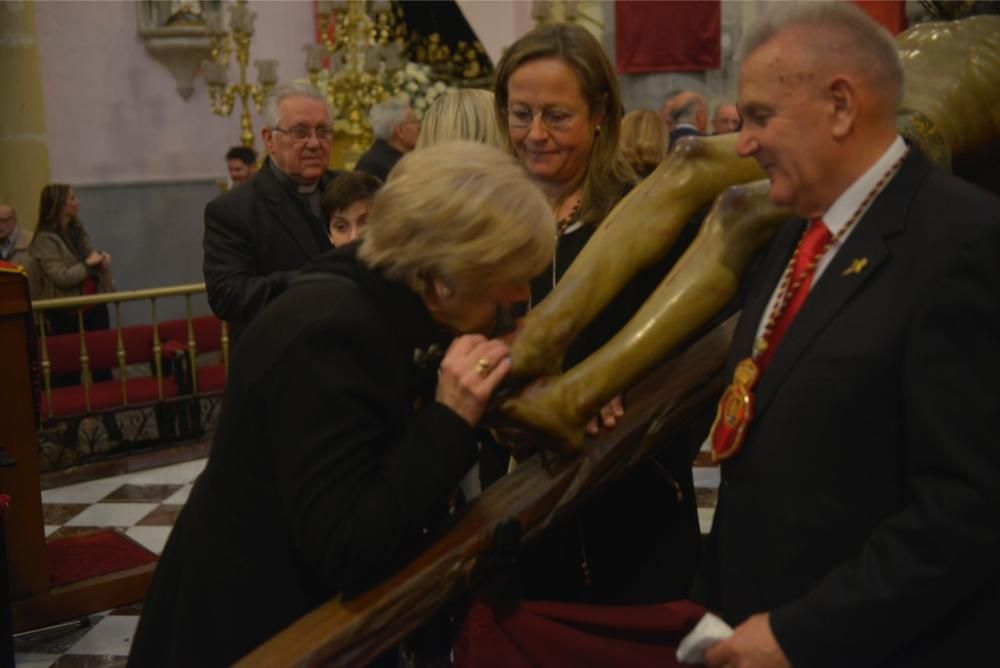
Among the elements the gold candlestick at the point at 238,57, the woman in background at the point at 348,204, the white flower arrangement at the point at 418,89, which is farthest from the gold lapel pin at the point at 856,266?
the white flower arrangement at the point at 418,89

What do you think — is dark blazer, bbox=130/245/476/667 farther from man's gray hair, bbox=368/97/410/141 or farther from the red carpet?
man's gray hair, bbox=368/97/410/141

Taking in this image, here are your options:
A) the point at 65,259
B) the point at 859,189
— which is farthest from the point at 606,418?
the point at 65,259

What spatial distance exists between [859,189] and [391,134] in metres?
4.67

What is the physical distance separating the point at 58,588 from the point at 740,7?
6.28 m

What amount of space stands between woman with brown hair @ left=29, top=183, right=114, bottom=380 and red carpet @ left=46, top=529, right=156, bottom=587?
9.51 feet

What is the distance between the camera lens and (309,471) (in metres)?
1.55

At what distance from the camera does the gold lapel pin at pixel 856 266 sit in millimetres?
1445

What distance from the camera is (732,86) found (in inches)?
339

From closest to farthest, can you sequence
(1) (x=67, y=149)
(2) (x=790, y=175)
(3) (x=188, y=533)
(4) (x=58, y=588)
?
(2) (x=790, y=175) < (3) (x=188, y=533) < (4) (x=58, y=588) < (1) (x=67, y=149)

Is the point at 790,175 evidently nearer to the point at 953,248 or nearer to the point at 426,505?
the point at 953,248

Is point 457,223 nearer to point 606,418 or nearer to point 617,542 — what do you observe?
point 606,418

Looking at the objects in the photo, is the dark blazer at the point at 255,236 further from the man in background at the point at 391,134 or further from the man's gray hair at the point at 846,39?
the man's gray hair at the point at 846,39

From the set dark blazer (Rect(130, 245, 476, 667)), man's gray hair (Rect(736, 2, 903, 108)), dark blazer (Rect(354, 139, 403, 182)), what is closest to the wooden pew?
dark blazer (Rect(354, 139, 403, 182))

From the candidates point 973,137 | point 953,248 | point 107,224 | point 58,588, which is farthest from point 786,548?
point 107,224
